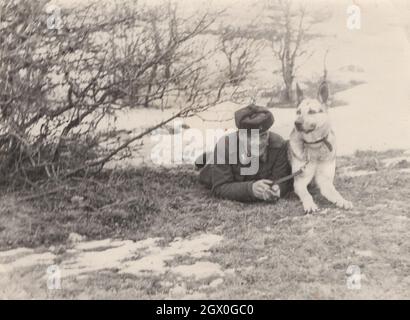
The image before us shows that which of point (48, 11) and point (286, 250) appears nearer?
point (286, 250)

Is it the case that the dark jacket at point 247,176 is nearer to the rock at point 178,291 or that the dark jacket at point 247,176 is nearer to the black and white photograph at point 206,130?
the black and white photograph at point 206,130

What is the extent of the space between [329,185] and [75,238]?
5.95 feet

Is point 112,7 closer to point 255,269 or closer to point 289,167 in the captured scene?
point 289,167

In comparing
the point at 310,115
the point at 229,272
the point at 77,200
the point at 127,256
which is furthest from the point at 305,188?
the point at 77,200

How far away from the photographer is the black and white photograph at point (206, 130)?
4395 millimetres

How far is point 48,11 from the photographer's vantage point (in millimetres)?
4629

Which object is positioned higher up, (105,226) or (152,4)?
(152,4)

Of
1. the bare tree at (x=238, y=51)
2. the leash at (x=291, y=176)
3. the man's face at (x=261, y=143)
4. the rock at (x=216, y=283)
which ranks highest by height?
the bare tree at (x=238, y=51)

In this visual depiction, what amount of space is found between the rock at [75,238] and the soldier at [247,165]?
0.97 m

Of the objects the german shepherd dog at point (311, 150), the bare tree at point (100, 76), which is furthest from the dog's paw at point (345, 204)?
the bare tree at point (100, 76)

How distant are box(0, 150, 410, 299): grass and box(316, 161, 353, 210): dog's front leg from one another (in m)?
0.05

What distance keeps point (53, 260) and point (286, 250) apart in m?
1.57

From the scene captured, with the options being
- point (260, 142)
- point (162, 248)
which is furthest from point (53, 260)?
point (260, 142)

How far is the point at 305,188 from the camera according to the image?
449 centimetres
